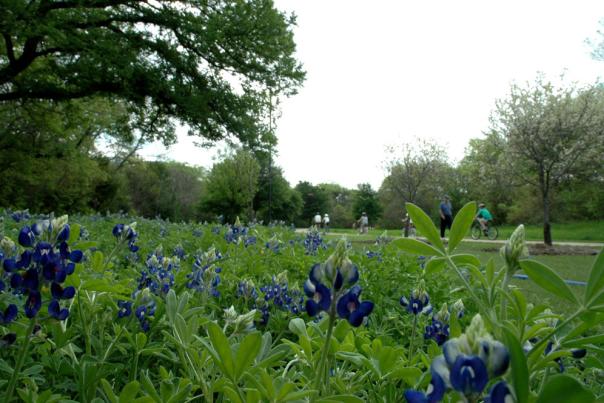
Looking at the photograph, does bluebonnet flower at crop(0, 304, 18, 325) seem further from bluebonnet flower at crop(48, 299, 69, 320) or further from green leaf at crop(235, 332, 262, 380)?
green leaf at crop(235, 332, 262, 380)

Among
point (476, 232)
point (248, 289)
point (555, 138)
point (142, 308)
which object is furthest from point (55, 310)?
point (476, 232)

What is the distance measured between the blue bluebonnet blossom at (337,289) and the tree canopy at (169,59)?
12891 millimetres

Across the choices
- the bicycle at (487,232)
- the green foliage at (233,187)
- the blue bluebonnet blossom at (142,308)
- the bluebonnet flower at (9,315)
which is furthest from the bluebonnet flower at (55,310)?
the green foliage at (233,187)

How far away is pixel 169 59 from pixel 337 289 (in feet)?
47.9

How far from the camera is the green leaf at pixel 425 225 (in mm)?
978

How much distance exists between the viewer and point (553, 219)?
37.1 metres

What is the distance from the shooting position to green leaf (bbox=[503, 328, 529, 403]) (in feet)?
1.85

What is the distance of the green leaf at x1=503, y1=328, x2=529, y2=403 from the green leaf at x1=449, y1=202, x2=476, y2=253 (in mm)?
416

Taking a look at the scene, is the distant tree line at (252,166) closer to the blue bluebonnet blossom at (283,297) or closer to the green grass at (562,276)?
the green grass at (562,276)

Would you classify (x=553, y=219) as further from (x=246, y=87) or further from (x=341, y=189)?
(x=341, y=189)

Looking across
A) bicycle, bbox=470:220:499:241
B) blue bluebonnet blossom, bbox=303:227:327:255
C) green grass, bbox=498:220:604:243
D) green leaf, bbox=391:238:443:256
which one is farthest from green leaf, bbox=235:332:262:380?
green grass, bbox=498:220:604:243

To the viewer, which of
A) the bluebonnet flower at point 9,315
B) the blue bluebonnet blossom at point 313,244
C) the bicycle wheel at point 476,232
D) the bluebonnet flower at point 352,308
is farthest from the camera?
the bicycle wheel at point 476,232

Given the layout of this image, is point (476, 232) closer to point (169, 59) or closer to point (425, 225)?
point (169, 59)

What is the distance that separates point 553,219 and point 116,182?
36630mm
